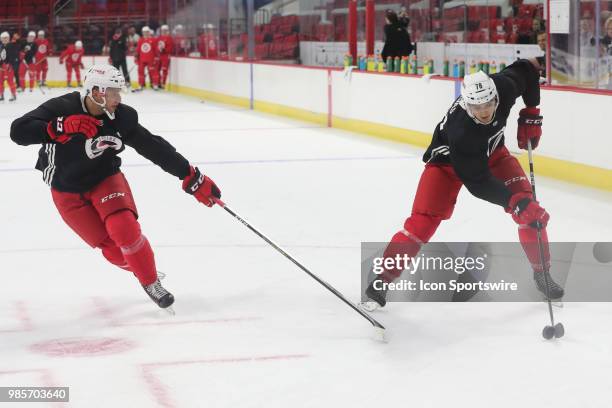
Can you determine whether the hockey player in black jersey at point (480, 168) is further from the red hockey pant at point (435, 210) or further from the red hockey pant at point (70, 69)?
the red hockey pant at point (70, 69)

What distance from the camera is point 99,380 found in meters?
3.53

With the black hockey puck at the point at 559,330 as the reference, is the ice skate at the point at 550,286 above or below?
above

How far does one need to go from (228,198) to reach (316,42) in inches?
331

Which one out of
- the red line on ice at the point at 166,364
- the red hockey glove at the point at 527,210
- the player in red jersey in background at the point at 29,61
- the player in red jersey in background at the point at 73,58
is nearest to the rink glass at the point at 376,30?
the player in red jersey in background at the point at 73,58

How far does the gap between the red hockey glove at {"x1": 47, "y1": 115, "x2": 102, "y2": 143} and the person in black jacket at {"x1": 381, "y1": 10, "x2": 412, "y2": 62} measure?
8.30 meters

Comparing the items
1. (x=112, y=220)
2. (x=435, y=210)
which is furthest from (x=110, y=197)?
(x=435, y=210)

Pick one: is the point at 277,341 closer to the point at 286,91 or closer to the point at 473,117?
the point at 473,117

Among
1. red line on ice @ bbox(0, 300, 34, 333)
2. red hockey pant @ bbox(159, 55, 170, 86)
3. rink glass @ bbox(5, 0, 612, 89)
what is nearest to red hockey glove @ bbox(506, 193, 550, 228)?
red line on ice @ bbox(0, 300, 34, 333)

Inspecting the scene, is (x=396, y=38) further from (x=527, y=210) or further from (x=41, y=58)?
(x=41, y=58)

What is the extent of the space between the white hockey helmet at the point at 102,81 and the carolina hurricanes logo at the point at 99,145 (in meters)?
0.09

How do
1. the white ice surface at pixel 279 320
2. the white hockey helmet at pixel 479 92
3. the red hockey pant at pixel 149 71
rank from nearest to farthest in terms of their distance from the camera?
the white ice surface at pixel 279 320, the white hockey helmet at pixel 479 92, the red hockey pant at pixel 149 71

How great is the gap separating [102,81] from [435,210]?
1.47 meters

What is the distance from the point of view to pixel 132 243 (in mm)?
4309

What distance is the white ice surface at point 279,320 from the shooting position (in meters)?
3.40
